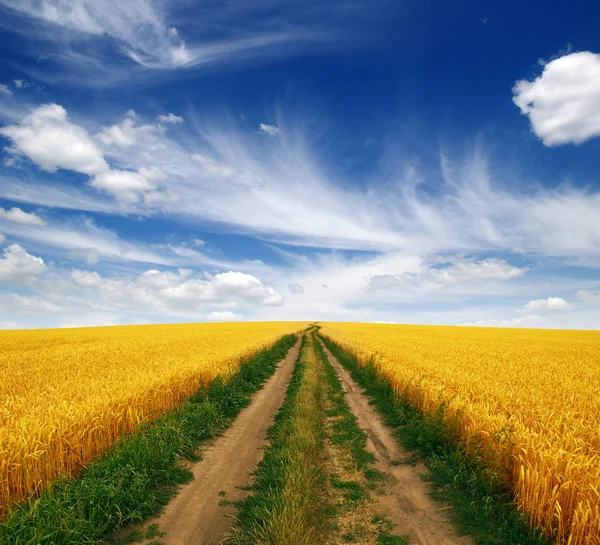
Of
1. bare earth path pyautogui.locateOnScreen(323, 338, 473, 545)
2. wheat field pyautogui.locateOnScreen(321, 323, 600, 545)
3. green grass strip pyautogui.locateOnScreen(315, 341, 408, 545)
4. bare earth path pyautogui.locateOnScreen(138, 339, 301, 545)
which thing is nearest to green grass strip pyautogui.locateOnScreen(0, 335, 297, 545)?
bare earth path pyautogui.locateOnScreen(138, 339, 301, 545)

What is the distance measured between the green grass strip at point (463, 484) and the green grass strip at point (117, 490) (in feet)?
17.0

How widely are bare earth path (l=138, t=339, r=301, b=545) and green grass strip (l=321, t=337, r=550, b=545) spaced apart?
384 centimetres

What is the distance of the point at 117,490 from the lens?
5969mm

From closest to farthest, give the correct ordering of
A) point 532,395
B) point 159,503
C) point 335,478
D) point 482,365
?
point 159,503 < point 335,478 < point 532,395 < point 482,365

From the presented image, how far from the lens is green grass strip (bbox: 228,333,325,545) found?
16.8 feet

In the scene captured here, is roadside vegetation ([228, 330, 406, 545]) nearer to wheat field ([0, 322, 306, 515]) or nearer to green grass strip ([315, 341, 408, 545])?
green grass strip ([315, 341, 408, 545])

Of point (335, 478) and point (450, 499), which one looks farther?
point (335, 478)

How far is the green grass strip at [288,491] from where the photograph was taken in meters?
5.12

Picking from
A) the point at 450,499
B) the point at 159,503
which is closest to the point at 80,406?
the point at 159,503

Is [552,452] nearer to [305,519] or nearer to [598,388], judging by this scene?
[305,519]

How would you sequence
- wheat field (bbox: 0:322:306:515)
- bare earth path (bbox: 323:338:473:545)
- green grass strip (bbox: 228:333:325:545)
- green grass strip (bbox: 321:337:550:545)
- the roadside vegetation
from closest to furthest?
1. green grass strip (bbox: 228:333:325:545)
2. the roadside vegetation
3. green grass strip (bbox: 321:337:550:545)
4. bare earth path (bbox: 323:338:473:545)
5. wheat field (bbox: 0:322:306:515)

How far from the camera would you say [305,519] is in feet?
18.0

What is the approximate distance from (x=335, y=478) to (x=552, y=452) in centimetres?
389

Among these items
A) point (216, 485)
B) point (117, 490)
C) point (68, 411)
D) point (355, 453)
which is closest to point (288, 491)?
point (216, 485)
